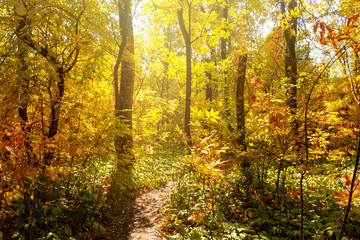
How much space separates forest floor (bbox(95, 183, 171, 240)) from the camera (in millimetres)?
4035

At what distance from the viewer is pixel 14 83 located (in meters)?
2.71

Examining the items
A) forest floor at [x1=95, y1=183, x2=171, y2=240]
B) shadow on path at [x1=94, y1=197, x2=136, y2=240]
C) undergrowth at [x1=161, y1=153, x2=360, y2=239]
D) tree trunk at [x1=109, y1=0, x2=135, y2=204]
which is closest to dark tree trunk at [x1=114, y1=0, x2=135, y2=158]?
tree trunk at [x1=109, y1=0, x2=135, y2=204]

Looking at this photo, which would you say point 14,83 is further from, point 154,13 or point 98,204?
point 154,13

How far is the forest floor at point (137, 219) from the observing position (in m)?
4.04

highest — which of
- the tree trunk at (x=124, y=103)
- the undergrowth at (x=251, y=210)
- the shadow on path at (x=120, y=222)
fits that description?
the tree trunk at (x=124, y=103)

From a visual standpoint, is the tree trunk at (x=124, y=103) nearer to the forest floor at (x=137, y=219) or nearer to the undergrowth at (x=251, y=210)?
the forest floor at (x=137, y=219)

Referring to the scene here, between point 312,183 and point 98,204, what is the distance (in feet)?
18.2

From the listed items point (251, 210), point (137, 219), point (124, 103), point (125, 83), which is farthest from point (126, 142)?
point (251, 210)

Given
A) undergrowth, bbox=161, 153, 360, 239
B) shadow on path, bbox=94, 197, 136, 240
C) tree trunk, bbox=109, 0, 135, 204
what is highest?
tree trunk, bbox=109, 0, 135, 204

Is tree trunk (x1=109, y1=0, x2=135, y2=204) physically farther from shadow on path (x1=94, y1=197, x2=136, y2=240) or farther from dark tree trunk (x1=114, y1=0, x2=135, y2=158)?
shadow on path (x1=94, y1=197, x2=136, y2=240)

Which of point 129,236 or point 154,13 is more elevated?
point 154,13

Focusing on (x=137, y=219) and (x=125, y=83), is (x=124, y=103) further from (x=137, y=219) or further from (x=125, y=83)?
(x=137, y=219)

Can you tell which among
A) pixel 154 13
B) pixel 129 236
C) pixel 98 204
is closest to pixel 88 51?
pixel 98 204

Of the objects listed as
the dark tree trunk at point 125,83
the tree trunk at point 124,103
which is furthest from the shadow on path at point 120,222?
the dark tree trunk at point 125,83
